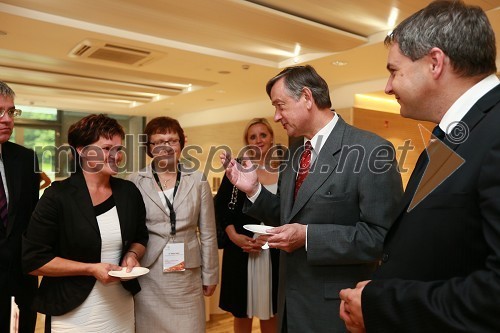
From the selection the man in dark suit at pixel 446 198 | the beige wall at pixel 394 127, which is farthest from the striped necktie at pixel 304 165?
the beige wall at pixel 394 127

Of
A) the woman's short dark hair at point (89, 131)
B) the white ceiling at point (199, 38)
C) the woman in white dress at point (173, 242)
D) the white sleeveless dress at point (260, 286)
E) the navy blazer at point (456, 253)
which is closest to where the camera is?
the navy blazer at point (456, 253)

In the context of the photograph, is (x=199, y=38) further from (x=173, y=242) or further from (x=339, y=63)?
(x=173, y=242)

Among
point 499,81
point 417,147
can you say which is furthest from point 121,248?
point 417,147

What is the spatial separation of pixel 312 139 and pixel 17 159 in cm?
146

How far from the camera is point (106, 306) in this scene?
1.63 m

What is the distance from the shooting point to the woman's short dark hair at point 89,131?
5.57ft

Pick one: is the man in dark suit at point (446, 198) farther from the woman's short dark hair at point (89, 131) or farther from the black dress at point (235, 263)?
the black dress at point (235, 263)

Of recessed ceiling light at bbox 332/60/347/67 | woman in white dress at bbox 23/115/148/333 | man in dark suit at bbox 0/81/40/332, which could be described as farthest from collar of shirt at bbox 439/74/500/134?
recessed ceiling light at bbox 332/60/347/67

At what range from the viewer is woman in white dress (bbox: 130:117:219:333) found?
6.17ft

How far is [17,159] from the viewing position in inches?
74.3

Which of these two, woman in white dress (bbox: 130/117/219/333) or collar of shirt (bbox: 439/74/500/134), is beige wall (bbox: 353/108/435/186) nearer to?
woman in white dress (bbox: 130/117/219/333)

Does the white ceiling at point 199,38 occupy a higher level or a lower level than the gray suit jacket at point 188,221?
higher

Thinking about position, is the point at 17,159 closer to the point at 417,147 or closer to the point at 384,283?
the point at 384,283

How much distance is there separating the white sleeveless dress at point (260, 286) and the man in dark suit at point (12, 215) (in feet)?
3.95
